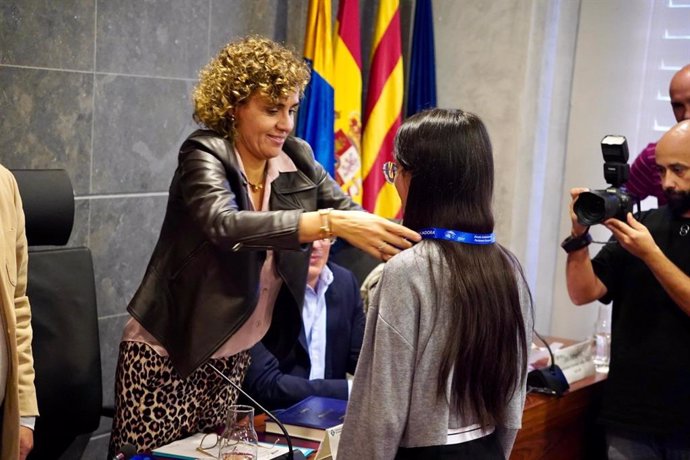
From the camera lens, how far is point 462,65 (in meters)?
4.02

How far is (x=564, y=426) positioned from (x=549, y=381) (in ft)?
0.62

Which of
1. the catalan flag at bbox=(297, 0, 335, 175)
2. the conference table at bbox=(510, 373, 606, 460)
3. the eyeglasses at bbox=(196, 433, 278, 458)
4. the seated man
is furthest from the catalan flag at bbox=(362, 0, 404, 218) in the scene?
the eyeglasses at bbox=(196, 433, 278, 458)

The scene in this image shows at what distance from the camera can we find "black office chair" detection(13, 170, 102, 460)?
2.45 metres

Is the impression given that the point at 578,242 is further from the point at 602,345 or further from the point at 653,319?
the point at 602,345

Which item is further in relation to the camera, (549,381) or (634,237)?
(549,381)

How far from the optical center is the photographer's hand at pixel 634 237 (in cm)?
250

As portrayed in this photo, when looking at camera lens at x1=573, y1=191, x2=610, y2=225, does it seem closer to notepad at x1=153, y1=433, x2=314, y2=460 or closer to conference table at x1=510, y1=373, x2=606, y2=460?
conference table at x1=510, y1=373, x2=606, y2=460

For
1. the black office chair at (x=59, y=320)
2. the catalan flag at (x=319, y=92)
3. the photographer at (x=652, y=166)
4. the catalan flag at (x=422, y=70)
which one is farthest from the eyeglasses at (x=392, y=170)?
the catalan flag at (x=422, y=70)

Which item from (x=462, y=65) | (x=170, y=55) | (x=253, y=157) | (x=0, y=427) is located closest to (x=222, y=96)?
(x=253, y=157)

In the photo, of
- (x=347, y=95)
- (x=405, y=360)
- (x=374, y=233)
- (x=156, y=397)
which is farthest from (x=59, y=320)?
(x=347, y=95)

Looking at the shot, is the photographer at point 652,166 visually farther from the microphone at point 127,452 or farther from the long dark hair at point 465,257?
the microphone at point 127,452

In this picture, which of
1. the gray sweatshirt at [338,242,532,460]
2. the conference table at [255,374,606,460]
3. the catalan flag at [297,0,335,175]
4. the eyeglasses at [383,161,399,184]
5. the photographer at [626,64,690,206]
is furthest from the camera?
the catalan flag at [297,0,335,175]

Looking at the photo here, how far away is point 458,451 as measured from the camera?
1.74m

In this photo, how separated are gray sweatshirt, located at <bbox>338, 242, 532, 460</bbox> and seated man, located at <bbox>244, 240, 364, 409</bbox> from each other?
1084mm
